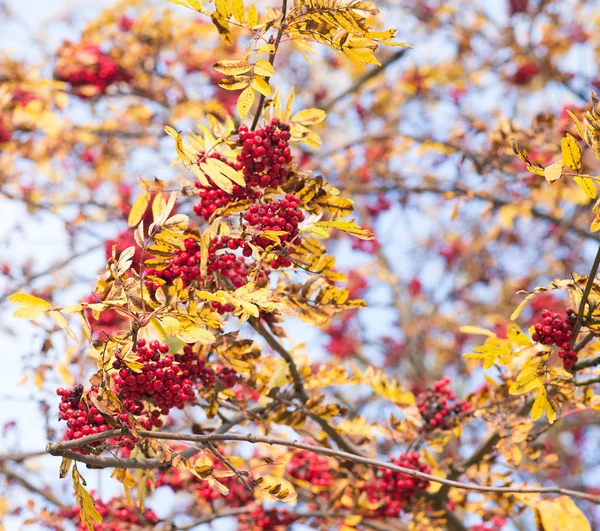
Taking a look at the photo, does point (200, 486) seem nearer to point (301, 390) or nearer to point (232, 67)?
point (301, 390)

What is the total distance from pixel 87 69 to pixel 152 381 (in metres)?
3.56

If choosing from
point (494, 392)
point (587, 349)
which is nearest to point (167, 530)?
point (494, 392)

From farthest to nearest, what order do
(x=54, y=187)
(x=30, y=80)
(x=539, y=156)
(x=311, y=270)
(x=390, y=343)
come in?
(x=390, y=343) → (x=54, y=187) → (x=30, y=80) → (x=539, y=156) → (x=311, y=270)

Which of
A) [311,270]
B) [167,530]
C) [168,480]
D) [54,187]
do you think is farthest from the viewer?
[54,187]

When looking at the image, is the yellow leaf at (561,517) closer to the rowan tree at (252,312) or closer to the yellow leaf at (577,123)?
the rowan tree at (252,312)

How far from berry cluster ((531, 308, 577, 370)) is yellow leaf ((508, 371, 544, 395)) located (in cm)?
10

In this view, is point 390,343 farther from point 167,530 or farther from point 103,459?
point 103,459

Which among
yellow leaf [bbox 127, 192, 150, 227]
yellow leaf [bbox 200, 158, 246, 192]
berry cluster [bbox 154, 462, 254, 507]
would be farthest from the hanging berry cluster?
berry cluster [bbox 154, 462, 254, 507]

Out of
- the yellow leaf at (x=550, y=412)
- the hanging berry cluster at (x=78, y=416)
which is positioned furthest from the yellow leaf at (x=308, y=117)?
the yellow leaf at (x=550, y=412)

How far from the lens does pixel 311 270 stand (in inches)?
75.7

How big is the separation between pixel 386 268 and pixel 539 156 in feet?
11.6

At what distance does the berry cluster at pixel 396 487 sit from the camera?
99.4 inches

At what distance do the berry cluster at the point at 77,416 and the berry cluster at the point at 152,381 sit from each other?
75 mm

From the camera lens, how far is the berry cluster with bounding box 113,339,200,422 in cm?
163
